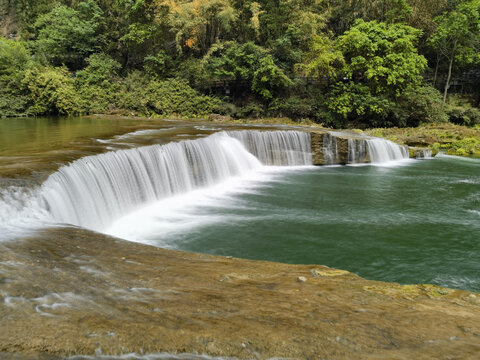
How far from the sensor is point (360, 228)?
862 centimetres

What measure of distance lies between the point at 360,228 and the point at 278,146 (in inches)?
340

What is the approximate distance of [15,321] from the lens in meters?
2.81

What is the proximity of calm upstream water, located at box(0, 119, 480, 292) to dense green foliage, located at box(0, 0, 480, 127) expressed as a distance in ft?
36.7

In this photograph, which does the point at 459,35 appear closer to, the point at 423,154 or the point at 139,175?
the point at 423,154

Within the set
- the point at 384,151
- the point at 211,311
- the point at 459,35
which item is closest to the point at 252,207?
the point at 211,311

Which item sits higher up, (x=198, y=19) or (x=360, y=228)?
(x=198, y=19)

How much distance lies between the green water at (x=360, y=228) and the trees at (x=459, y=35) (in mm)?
15961

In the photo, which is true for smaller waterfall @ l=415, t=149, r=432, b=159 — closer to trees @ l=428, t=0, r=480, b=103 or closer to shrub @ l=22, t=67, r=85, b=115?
trees @ l=428, t=0, r=480, b=103

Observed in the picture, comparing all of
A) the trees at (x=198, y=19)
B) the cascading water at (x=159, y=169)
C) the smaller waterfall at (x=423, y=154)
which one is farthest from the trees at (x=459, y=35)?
the trees at (x=198, y=19)

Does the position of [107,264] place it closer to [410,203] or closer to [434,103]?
[410,203]

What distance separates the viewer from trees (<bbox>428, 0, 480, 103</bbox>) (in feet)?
80.1

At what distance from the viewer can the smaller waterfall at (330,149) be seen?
1719 cm

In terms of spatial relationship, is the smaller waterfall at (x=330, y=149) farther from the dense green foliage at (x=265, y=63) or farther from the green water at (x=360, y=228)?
the dense green foliage at (x=265, y=63)

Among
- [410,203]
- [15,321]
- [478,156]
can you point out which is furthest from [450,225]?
[478,156]
